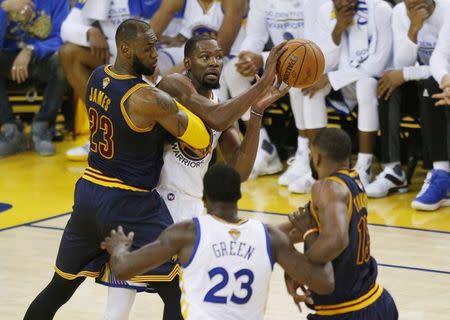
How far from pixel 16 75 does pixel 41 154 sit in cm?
85

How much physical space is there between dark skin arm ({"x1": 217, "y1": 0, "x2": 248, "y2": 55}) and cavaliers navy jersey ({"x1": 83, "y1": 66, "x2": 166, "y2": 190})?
15.8 ft

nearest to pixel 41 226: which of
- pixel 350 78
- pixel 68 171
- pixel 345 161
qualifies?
Result: pixel 68 171

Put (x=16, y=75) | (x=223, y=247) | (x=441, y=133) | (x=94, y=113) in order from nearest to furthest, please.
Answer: (x=223, y=247) → (x=94, y=113) → (x=441, y=133) → (x=16, y=75)

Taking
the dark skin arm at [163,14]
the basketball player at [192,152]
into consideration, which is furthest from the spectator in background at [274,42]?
the basketball player at [192,152]

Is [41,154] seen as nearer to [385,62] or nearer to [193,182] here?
[385,62]

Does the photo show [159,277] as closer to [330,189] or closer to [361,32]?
[330,189]

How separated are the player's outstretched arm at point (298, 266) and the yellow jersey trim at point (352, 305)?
292 mm

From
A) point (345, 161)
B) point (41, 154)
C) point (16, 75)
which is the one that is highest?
point (345, 161)

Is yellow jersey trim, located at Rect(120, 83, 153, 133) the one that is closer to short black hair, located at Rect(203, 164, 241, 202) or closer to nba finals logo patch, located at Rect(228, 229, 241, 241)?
short black hair, located at Rect(203, 164, 241, 202)

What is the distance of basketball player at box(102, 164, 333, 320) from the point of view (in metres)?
4.17

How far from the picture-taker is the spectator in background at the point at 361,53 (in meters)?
9.34

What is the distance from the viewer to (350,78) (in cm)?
942

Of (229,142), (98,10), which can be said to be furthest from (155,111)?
(98,10)

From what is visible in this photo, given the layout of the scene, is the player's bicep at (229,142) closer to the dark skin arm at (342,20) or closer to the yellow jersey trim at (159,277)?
the yellow jersey trim at (159,277)
